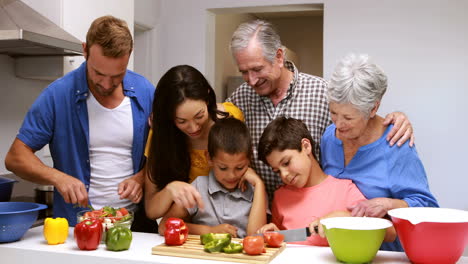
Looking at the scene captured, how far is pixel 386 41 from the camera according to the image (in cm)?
424

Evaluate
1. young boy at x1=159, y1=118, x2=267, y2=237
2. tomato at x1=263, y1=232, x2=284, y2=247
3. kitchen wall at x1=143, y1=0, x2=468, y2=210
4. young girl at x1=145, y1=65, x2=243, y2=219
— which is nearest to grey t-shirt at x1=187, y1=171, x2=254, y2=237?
young boy at x1=159, y1=118, x2=267, y2=237

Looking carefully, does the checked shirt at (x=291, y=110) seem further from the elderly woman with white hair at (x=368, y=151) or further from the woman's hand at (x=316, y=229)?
the woman's hand at (x=316, y=229)

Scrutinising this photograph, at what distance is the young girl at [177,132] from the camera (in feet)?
5.78

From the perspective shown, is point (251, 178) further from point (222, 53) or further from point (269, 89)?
point (222, 53)

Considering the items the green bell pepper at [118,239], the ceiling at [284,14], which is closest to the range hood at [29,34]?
the green bell pepper at [118,239]

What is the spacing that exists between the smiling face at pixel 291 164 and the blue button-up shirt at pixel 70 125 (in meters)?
0.60

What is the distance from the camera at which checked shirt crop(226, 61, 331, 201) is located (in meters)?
2.05

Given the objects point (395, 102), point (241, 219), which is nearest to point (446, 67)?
point (395, 102)

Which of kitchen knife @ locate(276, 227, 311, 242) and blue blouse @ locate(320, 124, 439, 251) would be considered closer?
kitchen knife @ locate(276, 227, 311, 242)

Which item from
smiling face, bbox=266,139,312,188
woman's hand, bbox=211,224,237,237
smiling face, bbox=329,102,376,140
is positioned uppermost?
smiling face, bbox=329,102,376,140

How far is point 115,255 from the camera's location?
1.39m

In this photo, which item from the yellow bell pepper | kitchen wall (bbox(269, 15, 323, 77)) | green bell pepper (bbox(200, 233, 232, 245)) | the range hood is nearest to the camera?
green bell pepper (bbox(200, 233, 232, 245))

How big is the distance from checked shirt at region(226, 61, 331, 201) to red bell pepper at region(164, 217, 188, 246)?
25.2 inches

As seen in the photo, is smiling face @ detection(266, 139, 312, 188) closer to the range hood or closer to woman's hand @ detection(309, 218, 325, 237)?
woman's hand @ detection(309, 218, 325, 237)
